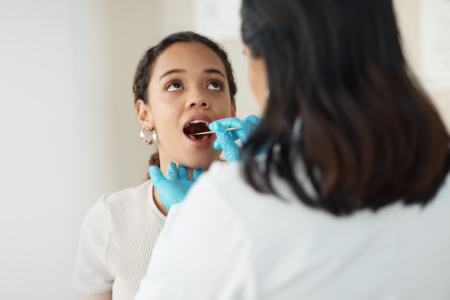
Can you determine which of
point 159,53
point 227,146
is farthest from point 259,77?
point 159,53

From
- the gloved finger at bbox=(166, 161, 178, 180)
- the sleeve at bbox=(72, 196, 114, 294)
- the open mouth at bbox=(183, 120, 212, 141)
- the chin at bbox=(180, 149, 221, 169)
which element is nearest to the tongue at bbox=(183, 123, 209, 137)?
the open mouth at bbox=(183, 120, 212, 141)

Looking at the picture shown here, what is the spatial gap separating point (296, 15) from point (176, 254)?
0.37 metres

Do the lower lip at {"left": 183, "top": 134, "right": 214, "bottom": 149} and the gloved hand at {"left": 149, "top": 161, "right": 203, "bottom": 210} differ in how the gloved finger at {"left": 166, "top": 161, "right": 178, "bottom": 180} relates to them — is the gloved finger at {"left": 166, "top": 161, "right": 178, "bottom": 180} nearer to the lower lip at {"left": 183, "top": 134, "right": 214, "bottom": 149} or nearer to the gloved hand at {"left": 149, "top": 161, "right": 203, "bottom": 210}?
the gloved hand at {"left": 149, "top": 161, "right": 203, "bottom": 210}

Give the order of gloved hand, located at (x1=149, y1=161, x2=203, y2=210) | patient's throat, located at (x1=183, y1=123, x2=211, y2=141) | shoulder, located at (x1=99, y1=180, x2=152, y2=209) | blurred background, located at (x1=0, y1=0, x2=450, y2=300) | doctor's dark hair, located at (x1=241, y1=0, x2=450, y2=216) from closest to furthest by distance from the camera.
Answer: doctor's dark hair, located at (x1=241, y1=0, x2=450, y2=216) → gloved hand, located at (x1=149, y1=161, x2=203, y2=210) → shoulder, located at (x1=99, y1=180, x2=152, y2=209) → patient's throat, located at (x1=183, y1=123, x2=211, y2=141) → blurred background, located at (x1=0, y1=0, x2=450, y2=300)

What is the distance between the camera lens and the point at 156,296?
0.58 m

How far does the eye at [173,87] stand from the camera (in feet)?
4.52

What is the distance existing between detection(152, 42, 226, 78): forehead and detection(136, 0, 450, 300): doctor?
0.80m

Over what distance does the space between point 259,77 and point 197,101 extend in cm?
74

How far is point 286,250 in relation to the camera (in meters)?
0.54

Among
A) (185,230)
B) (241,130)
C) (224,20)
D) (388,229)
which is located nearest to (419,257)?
(388,229)

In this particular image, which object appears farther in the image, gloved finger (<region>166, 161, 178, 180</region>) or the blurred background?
the blurred background

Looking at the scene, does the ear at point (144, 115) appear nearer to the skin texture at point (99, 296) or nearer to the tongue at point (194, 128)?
the tongue at point (194, 128)

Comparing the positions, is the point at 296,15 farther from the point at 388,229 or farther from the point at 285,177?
the point at 388,229

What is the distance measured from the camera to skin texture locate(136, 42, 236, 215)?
1363mm
